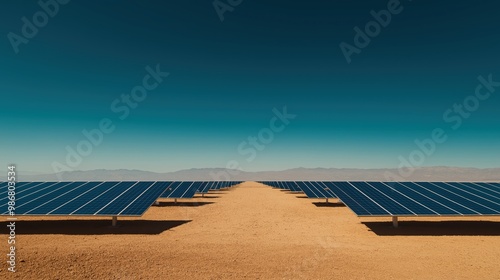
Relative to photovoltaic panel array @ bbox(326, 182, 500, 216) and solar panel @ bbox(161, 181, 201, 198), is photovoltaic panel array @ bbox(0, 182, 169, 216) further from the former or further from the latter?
photovoltaic panel array @ bbox(326, 182, 500, 216)

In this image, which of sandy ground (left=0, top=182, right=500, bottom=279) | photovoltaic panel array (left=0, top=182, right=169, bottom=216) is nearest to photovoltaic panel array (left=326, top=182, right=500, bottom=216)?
sandy ground (left=0, top=182, right=500, bottom=279)

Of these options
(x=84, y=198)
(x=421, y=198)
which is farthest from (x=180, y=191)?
(x=421, y=198)

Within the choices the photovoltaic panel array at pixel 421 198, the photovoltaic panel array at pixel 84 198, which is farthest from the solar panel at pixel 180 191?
the photovoltaic panel array at pixel 421 198

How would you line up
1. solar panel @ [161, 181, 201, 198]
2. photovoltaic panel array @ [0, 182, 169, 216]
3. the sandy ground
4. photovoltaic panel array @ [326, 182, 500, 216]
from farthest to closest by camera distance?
solar panel @ [161, 181, 201, 198]
photovoltaic panel array @ [326, 182, 500, 216]
photovoltaic panel array @ [0, 182, 169, 216]
the sandy ground

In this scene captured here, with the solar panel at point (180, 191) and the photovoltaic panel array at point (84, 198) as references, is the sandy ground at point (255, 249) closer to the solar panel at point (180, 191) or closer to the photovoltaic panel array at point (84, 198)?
the photovoltaic panel array at point (84, 198)

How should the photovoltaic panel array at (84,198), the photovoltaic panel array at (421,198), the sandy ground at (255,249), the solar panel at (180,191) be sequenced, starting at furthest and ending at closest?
the solar panel at (180,191) < the photovoltaic panel array at (421,198) < the photovoltaic panel array at (84,198) < the sandy ground at (255,249)

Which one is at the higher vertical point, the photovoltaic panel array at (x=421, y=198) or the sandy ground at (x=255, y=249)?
the photovoltaic panel array at (x=421, y=198)

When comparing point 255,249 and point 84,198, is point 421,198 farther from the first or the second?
point 84,198

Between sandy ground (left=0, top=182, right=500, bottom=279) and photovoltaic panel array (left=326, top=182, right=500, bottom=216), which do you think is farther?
photovoltaic panel array (left=326, top=182, right=500, bottom=216)
